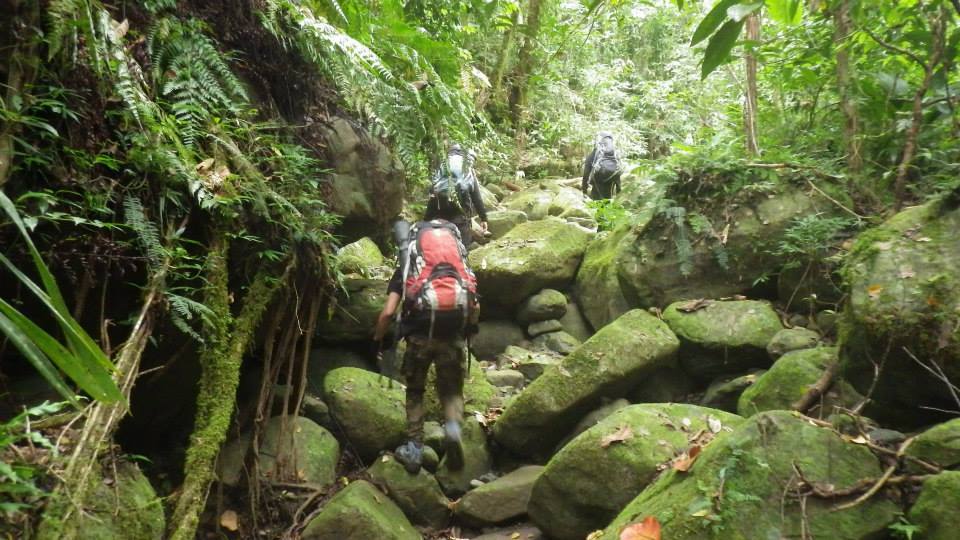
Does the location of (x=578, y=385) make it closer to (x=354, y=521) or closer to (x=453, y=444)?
(x=453, y=444)

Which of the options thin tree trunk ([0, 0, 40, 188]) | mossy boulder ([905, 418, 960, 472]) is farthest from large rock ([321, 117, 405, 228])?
mossy boulder ([905, 418, 960, 472])

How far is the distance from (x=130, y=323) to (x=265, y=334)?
158cm

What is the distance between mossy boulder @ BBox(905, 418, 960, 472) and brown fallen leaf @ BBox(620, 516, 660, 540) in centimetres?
122

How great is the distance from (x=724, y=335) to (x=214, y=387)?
164 inches

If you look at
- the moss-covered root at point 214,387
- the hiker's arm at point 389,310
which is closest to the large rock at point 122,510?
the moss-covered root at point 214,387

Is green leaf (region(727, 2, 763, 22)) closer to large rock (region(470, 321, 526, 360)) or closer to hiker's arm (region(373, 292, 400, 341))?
hiker's arm (region(373, 292, 400, 341))

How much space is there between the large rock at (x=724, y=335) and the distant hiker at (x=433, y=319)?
2.02m

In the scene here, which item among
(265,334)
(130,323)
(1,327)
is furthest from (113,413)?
(265,334)

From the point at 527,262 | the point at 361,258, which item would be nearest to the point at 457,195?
the point at 361,258

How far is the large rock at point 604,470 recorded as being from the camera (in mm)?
3975

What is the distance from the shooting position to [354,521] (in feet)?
13.2

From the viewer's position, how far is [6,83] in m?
2.67

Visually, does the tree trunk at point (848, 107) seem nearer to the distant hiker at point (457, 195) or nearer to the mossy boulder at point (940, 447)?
the mossy boulder at point (940, 447)

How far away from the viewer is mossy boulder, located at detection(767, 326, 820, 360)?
200 inches
